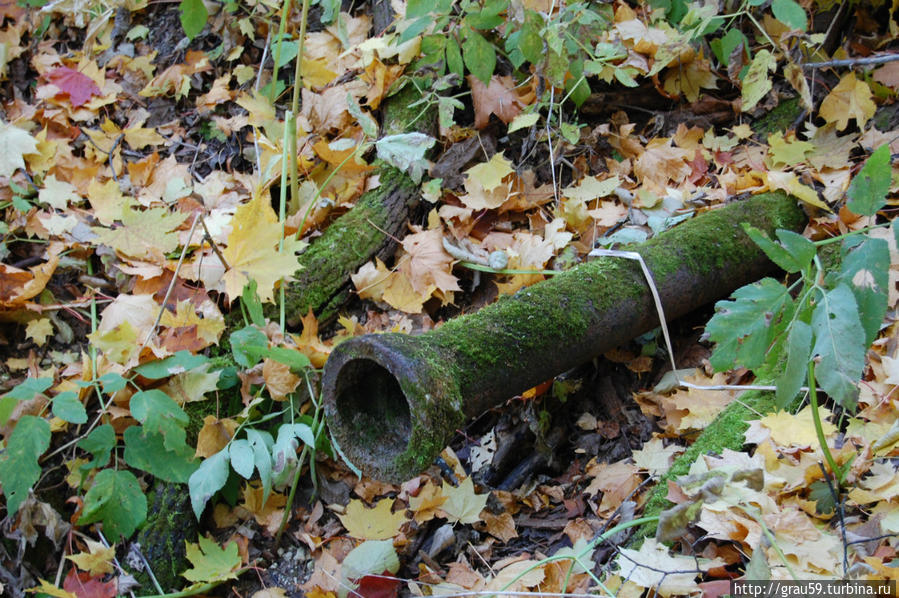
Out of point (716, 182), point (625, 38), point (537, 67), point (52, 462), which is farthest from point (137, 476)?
point (625, 38)

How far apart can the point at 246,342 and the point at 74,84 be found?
244cm

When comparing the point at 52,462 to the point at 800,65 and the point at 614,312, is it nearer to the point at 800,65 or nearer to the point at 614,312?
the point at 614,312

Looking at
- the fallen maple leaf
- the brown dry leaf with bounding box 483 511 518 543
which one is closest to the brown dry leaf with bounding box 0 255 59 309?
the fallen maple leaf

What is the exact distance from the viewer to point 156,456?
7.30 ft

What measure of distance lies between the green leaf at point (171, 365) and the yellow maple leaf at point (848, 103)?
281 cm

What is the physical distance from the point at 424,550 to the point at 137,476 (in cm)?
100

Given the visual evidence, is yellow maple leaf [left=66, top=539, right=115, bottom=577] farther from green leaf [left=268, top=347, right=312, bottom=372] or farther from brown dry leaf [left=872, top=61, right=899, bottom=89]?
brown dry leaf [left=872, top=61, right=899, bottom=89]

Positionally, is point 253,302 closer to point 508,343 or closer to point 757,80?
point 508,343

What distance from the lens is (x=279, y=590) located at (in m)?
2.19

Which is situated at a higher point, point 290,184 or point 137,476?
point 290,184

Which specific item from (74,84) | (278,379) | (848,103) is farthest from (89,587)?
(848,103)

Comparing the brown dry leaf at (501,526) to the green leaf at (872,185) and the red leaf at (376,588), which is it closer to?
the red leaf at (376,588)

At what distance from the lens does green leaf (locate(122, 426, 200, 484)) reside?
2.21 m

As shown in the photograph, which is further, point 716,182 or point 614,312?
point 716,182
